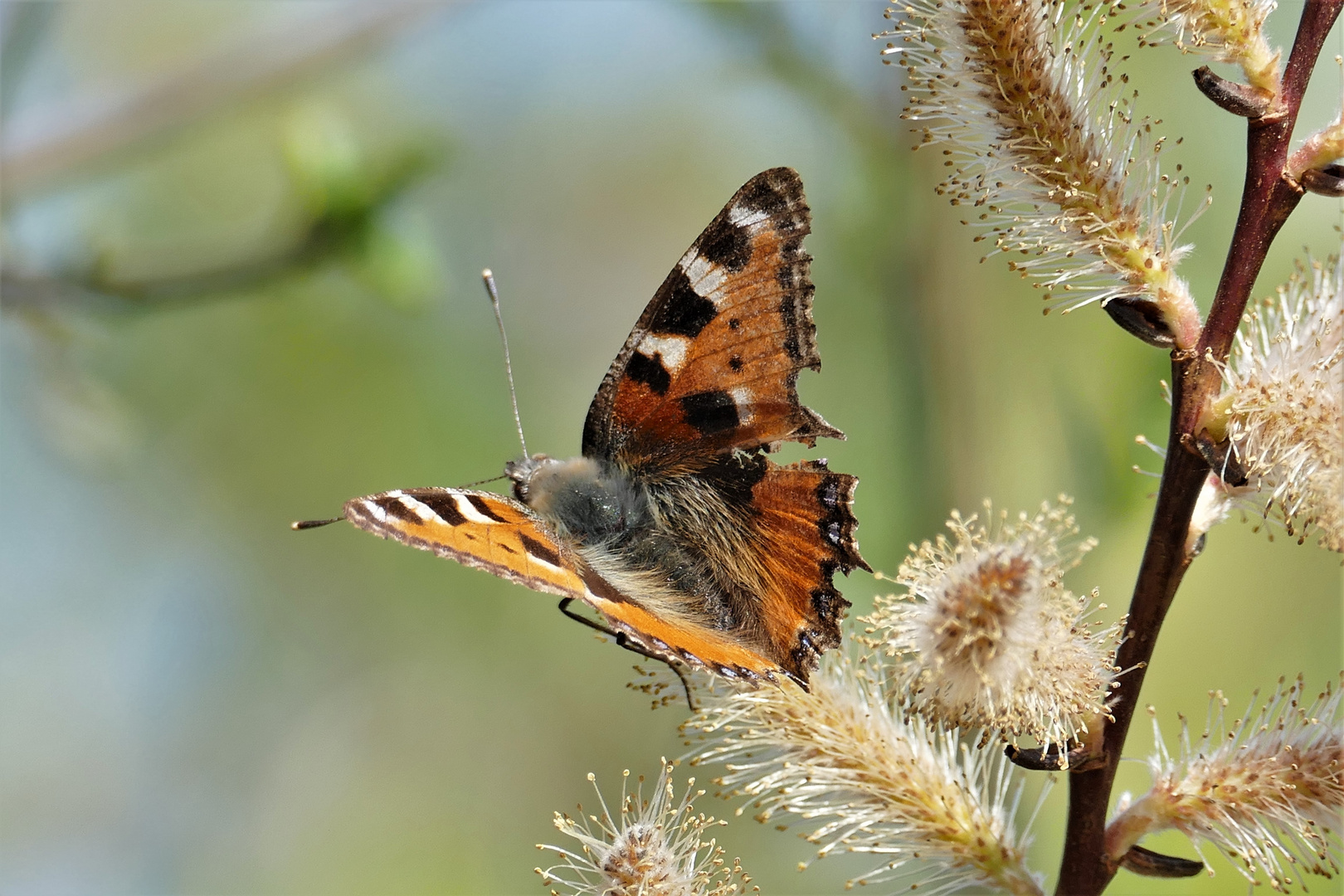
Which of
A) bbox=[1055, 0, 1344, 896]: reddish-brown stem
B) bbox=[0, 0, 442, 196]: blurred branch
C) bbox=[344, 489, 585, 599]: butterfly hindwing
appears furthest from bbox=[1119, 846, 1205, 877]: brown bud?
bbox=[0, 0, 442, 196]: blurred branch

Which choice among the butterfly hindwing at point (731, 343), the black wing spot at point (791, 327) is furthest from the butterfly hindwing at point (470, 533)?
the black wing spot at point (791, 327)

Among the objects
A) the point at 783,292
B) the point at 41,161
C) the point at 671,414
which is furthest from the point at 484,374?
the point at 783,292

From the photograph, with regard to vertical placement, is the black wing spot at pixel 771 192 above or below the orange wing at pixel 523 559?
above

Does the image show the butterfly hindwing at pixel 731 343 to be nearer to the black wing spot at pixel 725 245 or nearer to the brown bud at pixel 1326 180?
the black wing spot at pixel 725 245

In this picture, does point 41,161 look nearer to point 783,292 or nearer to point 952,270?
point 783,292

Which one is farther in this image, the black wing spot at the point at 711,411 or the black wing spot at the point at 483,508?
the black wing spot at the point at 711,411

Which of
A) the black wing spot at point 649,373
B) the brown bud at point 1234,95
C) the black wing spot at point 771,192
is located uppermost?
the brown bud at point 1234,95

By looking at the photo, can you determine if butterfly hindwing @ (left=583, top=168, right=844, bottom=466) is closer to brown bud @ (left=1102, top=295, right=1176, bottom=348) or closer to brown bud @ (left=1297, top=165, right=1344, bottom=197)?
brown bud @ (left=1102, top=295, right=1176, bottom=348)
